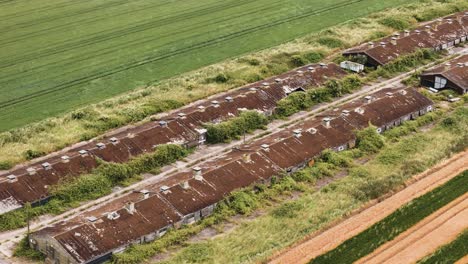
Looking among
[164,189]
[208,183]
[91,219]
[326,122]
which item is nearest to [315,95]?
[326,122]

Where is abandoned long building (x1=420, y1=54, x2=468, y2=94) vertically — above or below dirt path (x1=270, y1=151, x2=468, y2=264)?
below

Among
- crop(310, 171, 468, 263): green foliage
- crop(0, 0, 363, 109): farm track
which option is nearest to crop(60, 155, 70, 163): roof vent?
crop(0, 0, 363, 109): farm track

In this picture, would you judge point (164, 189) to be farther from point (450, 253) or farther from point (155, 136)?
point (450, 253)

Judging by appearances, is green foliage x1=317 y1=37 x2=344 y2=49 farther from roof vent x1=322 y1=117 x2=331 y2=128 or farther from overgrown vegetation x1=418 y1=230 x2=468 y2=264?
overgrown vegetation x1=418 y1=230 x2=468 y2=264

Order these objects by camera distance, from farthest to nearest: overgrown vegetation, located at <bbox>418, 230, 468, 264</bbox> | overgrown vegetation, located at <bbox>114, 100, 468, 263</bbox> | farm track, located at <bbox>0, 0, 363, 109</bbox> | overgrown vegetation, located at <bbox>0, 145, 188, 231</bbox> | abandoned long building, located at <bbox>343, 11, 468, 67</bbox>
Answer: abandoned long building, located at <bbox>343, 11, 468, 67</bbox> → farm track, located at <bbox>0, 0, 363, 109</bbox> → overgrown vegetation, located at <bbox>0, 145, 188, 231</bbox> → overgrown vegetation, located at <bbox>114, 100, 468, 263</bbox> → overgrown vegetation, located at <bbox>418, 230, 468, 264</bbox>

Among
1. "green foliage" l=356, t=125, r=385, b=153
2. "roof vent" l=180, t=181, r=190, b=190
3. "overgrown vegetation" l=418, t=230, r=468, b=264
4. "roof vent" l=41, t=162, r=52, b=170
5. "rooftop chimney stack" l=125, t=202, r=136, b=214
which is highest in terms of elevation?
"roof vent" l=41, t=162, r=52, b=170

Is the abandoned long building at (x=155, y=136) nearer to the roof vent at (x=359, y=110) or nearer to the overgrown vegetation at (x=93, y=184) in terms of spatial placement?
the overgrown vegetation at (x=93, y=184)

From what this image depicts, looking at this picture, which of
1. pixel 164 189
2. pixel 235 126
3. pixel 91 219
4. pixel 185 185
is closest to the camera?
pixel 91 219
